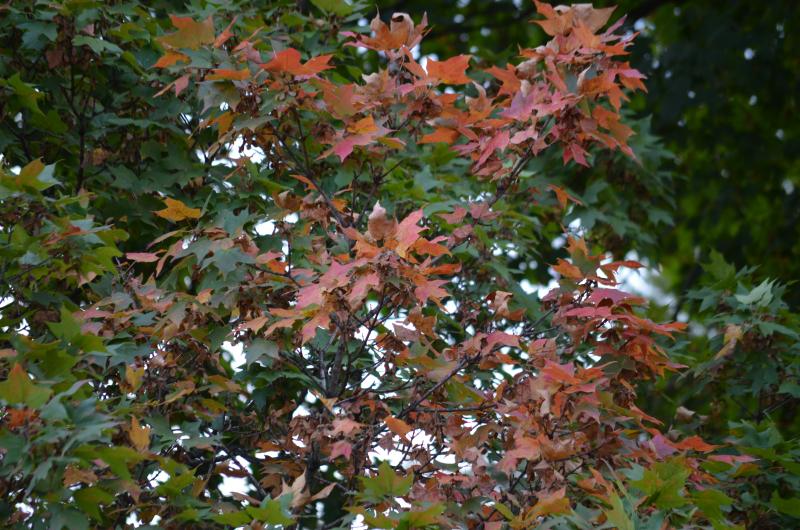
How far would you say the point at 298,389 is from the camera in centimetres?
397

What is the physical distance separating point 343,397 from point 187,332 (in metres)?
0.59

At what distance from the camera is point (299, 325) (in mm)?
3330

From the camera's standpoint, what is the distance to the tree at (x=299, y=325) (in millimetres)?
2932

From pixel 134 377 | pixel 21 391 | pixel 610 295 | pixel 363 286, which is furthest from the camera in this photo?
pixel 610 295

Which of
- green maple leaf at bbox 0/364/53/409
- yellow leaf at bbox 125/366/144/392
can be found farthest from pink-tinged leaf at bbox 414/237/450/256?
green maple leaf at bbox 0/364/53/409

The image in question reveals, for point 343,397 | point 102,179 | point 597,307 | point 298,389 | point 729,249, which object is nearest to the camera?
point 597,307

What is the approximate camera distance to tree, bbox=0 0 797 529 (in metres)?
2.93

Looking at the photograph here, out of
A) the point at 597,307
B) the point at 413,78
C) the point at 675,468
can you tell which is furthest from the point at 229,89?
the point at 675,468

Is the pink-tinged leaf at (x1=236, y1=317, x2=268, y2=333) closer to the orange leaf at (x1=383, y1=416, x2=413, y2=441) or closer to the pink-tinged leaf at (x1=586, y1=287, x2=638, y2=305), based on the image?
the orange leaf at (x1=383, y1=416, x2=413, y2=441)

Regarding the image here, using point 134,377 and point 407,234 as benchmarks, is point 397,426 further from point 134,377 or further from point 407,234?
point 134,377

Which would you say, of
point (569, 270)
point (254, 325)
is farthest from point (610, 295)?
point (254, 325)

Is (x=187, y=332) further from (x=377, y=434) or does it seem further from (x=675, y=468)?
(x=675, y=468)

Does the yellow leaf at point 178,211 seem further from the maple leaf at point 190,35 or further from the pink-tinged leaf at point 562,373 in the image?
the pink-tinged leaf at point 562,373

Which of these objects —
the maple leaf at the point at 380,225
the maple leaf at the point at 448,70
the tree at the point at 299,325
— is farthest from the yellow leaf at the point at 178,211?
the maple leaf at the point at 448,70
